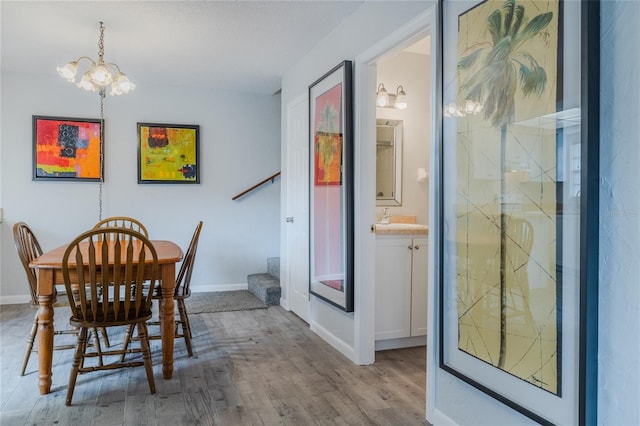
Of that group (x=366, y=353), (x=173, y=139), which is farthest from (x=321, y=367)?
(x=173, y=139)

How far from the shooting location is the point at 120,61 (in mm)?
4078

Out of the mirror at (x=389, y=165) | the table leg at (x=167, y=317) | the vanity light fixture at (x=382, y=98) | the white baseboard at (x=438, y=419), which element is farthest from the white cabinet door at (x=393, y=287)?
the table leg at (x=167, y=317)

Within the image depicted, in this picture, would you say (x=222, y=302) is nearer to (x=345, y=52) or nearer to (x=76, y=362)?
(x=76, y=362)

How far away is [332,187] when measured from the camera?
10.6 ft

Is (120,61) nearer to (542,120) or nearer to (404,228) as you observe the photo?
(404,228)

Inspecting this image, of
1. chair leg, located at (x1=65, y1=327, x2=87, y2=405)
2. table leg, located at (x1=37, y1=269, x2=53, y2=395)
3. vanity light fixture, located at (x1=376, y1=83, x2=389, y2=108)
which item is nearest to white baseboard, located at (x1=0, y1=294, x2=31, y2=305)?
table leg, located at (x1=37, y1=269, x2=53, y2=395)

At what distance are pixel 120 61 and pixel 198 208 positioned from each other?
1.74m

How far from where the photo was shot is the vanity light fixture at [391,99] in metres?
3.65

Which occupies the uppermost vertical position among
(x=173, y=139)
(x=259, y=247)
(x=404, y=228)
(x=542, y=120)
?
(x=173, y=139)

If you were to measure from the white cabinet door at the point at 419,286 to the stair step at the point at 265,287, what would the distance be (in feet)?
5.82

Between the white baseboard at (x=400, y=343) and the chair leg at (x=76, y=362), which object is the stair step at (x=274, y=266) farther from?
the chair leg at (x=76, y=362)

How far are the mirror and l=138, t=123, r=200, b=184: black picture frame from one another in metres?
2.27

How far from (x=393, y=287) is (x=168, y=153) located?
10.2 ft

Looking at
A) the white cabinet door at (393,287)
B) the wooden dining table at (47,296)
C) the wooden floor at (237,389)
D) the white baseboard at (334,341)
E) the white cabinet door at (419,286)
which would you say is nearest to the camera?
the wooden floor at (237,389)
